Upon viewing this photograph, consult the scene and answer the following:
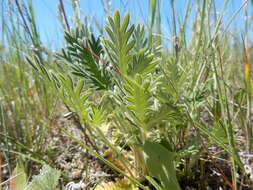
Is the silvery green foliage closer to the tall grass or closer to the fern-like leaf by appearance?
the tall grass

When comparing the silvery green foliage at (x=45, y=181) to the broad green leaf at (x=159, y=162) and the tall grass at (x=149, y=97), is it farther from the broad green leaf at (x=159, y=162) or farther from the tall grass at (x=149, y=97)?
the broad green leaf at (x=159, y=162)

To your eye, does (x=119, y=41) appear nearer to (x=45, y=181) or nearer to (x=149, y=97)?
(x=149, y=97)

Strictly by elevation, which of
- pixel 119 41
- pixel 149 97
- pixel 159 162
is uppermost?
pixel 119 41

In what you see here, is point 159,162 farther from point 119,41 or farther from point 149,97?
point 119,41

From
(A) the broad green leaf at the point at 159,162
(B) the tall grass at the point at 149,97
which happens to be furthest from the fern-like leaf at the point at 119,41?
(A) the broad green leaf at the point at 159,162

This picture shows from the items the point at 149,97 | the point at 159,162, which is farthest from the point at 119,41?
the point at 159,162

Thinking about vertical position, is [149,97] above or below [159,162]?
above

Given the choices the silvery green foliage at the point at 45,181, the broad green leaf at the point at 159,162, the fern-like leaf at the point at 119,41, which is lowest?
the broad green leaf at the point at 159,162

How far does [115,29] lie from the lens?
0.58m

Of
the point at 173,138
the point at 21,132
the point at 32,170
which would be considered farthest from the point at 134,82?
the point at 21,132

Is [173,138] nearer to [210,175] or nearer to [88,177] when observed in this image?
[210,175]

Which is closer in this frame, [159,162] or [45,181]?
[45,181]

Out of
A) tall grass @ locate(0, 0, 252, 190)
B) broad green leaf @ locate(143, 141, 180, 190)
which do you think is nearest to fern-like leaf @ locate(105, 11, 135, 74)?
tall grass @ locate(0, 0, 252, 190)

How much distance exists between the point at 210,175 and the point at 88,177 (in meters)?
0.44
